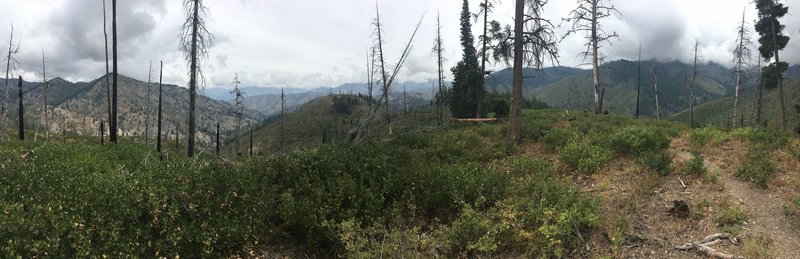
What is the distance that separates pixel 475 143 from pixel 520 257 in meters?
8.58

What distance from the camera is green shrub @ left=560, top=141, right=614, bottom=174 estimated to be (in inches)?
413

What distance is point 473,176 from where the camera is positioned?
918cm

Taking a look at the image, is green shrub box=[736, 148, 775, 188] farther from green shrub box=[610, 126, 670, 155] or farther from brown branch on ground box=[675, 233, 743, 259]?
brown branch on ground box=[675, 233, 743, 259]

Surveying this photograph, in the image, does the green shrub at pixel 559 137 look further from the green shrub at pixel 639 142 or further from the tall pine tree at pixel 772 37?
the tall pine tree at pixel 772 37

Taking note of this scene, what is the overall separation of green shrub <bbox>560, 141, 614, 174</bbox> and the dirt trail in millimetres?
2246

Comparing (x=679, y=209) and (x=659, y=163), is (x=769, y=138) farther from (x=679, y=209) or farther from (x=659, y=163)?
(x=679, y=209)

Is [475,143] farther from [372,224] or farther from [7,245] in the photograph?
[7,245]

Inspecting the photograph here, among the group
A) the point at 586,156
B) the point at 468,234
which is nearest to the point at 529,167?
the point at 586,156

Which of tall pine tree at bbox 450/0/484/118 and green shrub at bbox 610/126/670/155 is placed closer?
green shrub at bbox 610/126/670/155

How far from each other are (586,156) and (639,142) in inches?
66.3

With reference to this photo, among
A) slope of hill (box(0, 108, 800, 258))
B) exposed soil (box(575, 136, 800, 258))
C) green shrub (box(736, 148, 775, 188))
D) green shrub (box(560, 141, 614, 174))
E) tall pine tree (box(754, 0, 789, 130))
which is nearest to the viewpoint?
slope of hill (box(0, 108, 800, 258))

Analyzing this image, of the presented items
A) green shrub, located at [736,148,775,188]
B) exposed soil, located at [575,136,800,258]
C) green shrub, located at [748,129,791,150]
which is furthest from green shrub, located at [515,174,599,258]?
green shrub, located at [748,129,791,150]

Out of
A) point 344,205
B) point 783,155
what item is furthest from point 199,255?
point 783,155

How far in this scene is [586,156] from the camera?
11.2 m
